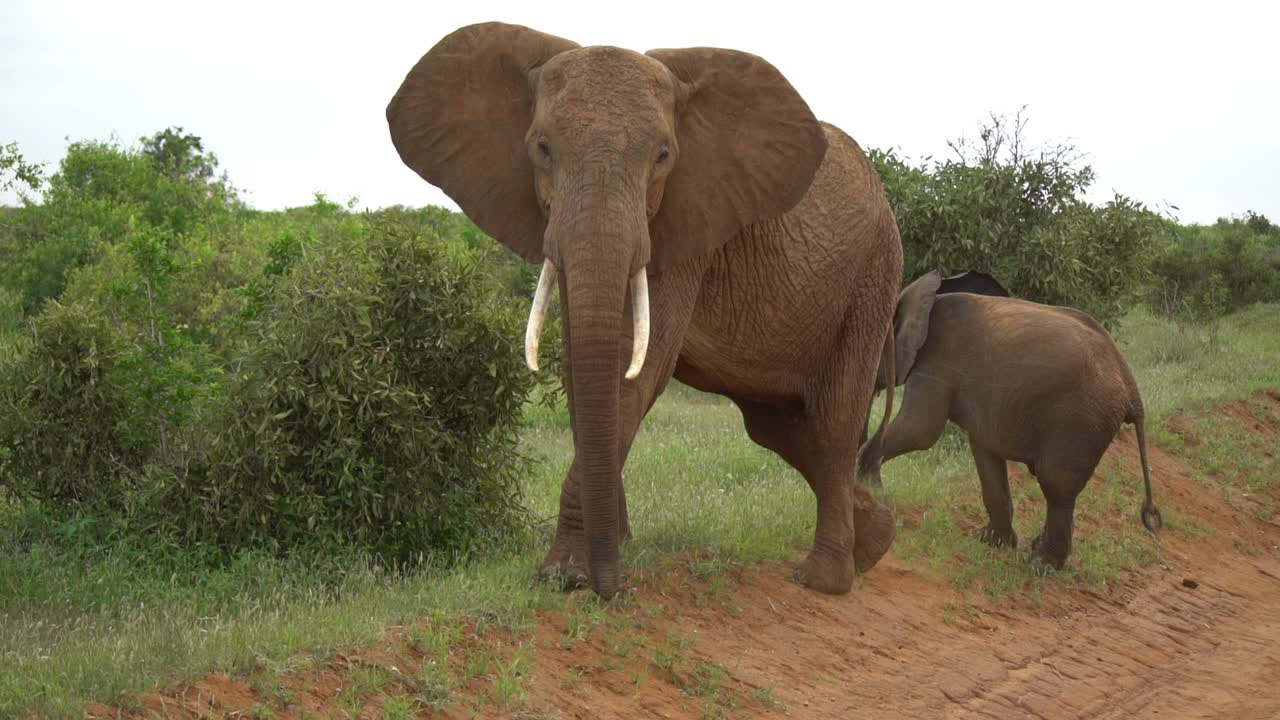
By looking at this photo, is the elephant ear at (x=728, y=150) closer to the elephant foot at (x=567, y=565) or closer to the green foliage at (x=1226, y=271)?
the elephant foot at (x=567, y=565)

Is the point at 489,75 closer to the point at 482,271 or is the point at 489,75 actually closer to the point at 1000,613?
the point at 482,271

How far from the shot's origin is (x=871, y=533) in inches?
343

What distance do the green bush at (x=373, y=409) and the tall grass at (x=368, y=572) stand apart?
318mm

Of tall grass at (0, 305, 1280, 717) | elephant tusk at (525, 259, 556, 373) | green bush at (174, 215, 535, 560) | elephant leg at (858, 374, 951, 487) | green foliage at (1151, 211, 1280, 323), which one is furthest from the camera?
green foliage at (1151, 211, 1280, 323)

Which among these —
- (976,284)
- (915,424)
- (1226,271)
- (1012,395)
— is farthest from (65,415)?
(1226,271)

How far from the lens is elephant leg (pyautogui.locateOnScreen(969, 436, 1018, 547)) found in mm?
9977

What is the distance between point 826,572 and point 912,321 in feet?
9.37

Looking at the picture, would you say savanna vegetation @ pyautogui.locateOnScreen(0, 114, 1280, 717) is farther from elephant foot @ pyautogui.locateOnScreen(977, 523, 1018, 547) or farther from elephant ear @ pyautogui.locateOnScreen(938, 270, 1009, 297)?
elephant ear @ pyautogui.locateOnScreen(938, 270, 1009, 297)

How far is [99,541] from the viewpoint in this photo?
7.98 meters

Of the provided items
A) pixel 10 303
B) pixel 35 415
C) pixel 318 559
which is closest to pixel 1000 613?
pixel 318 559

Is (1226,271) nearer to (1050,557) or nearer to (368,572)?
(1050,557)

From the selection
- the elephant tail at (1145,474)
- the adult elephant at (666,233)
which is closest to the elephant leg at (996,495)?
the elephant tail at (1145,474)

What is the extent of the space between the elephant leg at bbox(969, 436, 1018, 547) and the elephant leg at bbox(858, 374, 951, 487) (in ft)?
1.06

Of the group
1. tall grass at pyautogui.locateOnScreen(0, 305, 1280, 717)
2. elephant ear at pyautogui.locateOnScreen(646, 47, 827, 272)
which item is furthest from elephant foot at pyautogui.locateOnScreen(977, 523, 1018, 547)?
elephant ear at pyautogui.locateOnScreen(646, 47, 827, 272)
